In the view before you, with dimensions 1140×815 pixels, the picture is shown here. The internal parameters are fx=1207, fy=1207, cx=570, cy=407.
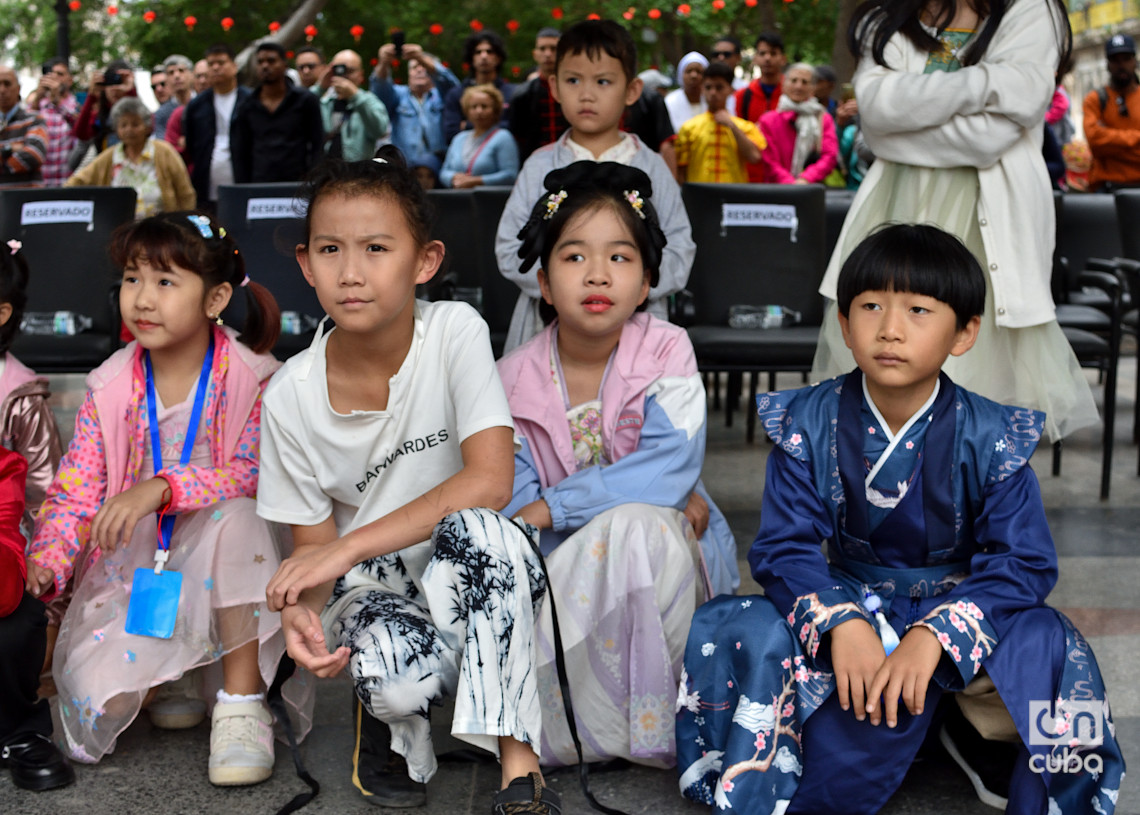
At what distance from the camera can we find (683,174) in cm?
708

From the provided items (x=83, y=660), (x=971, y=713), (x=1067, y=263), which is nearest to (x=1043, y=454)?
(x=1067, y=263)

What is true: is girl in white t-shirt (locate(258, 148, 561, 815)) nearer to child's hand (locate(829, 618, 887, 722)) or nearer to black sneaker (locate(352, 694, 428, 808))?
black sneaker (locate(352, 694, 428, 808))

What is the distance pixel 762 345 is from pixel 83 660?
2.39 m

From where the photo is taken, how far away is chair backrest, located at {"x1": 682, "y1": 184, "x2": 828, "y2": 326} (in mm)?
4520

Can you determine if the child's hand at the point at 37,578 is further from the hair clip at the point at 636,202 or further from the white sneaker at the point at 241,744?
the hair clip at the point at 636,202

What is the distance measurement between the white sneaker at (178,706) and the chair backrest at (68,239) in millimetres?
2043

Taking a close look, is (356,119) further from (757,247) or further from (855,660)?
(855,660)

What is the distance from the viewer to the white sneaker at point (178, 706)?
266 cm

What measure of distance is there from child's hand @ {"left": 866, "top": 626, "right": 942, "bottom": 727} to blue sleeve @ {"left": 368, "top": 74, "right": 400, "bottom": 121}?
7.40 m

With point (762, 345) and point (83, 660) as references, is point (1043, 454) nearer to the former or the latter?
point (762, 345)

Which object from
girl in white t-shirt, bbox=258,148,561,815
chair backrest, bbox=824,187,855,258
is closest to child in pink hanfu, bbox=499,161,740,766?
girl in white t-shirt, bbox=258,148,561,815

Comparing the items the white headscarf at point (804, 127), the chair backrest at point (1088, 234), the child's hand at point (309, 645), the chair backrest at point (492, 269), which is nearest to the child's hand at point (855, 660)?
the child's hand at point (309, 645)

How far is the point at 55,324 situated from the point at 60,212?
544mm

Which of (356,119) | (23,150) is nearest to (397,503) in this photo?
(356,119)
